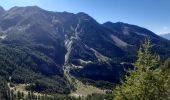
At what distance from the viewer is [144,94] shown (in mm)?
37875

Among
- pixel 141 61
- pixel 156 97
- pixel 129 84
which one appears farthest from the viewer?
pixel 129 84

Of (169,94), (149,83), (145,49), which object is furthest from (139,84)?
(169,94)

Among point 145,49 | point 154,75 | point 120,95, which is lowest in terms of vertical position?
point 120,95

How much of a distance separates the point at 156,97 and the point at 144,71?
11.4ft

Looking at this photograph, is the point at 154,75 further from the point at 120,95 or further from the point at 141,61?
the point at 120,95

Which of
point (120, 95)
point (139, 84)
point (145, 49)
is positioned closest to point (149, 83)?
point (139, 84)

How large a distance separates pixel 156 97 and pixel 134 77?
4207 mm

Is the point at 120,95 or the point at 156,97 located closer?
the point at 156,97

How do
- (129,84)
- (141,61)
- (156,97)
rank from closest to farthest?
(156,97) < (141,61) < (129,84)

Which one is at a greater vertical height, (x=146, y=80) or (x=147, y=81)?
(x=146, y=80)

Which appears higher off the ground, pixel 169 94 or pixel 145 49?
pixel 145 49

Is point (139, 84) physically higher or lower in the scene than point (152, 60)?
lower

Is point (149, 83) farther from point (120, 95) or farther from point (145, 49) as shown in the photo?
point (120, 95)

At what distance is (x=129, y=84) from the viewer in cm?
4350
